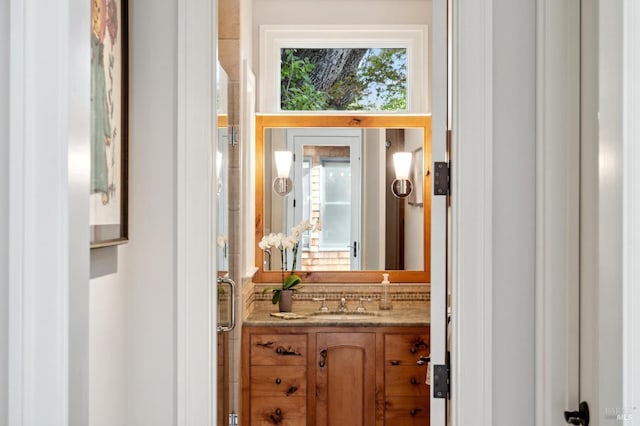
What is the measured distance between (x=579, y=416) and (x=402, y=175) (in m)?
2.56

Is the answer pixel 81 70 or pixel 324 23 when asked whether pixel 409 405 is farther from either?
pixel 81 70

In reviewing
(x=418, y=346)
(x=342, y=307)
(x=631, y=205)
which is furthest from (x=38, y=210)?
(x=342, y=307)

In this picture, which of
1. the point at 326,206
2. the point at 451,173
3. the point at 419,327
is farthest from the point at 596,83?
the point at 326,206

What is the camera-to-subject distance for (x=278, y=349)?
3539 mm

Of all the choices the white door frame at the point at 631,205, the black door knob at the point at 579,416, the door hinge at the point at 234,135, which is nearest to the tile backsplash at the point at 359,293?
the door hinge at the point at 234,135

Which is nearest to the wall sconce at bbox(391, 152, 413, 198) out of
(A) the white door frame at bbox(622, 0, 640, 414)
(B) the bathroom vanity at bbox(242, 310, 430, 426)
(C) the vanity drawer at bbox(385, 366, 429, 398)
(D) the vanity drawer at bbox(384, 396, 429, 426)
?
(B) the bathroom vanity at bbox(242, 310, 430, 426)

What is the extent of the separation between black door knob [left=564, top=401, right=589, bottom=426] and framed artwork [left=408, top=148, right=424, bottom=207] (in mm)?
2406

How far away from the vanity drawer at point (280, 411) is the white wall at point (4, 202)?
2550 millimetres

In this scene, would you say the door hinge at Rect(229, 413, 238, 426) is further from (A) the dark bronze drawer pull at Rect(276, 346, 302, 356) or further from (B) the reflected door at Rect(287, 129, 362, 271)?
(B) the reflected door at Rect(287, 129, 362, 271)

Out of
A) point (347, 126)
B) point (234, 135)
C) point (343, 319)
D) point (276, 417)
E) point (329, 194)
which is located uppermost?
point (347, 126)

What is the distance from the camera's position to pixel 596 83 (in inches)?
63.9

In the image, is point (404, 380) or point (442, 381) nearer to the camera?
point (442, 381)

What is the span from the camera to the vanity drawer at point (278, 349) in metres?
3.52

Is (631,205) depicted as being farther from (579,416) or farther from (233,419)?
(233,419)
